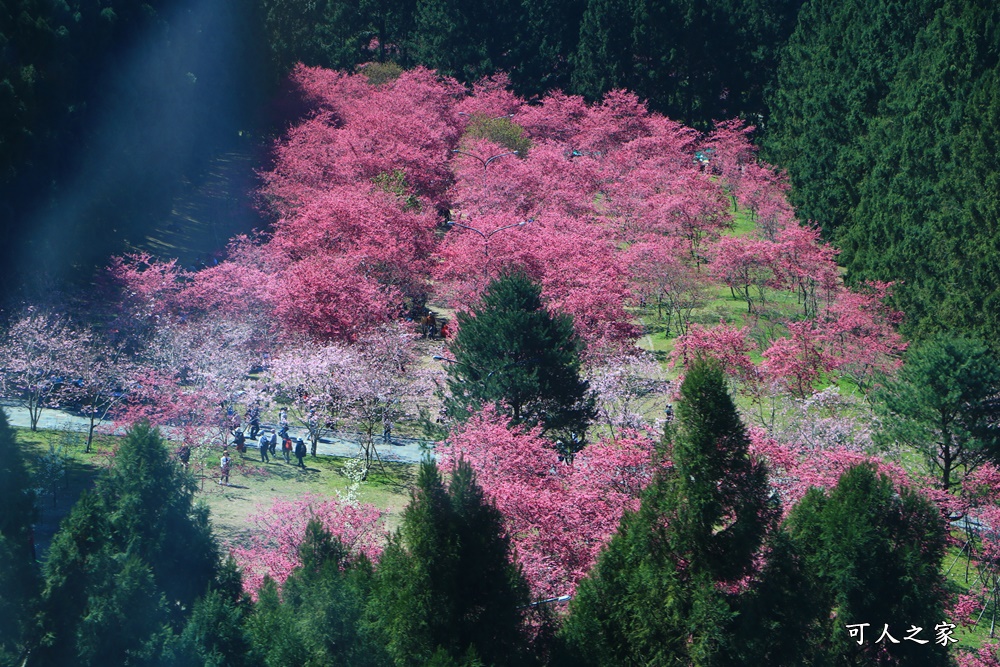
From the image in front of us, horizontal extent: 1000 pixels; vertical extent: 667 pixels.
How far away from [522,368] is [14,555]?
39.9ft

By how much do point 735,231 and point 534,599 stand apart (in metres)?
34.1

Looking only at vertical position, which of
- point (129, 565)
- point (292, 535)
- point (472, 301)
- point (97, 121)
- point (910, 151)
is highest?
point (910, 151)

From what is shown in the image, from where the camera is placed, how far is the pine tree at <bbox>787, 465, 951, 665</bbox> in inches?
599

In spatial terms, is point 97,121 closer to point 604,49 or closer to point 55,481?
point 55,481

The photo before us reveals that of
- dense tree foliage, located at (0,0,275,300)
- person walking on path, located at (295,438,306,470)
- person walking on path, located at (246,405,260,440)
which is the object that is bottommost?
person walking on path, located at (295,438,306,470)

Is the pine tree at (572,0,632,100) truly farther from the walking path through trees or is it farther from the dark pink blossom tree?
the dark pink blossom tree

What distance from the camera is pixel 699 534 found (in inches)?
524

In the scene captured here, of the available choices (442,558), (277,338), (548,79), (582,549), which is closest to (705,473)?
(442,558)

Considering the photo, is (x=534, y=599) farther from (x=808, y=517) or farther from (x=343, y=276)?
(x=343, y=276)

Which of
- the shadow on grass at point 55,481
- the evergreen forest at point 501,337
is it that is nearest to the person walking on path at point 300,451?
the evergreen forest at point 501,337

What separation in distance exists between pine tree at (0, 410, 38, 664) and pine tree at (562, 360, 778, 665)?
315 inches

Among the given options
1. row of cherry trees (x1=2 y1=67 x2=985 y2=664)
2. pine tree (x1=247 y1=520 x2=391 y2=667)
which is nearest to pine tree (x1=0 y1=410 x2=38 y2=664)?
pine tree (x1=247 y1=520 x2=391 y2=667)

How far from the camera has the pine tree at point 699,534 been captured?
13125 millimetres

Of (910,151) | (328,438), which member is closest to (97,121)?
(328,438)
